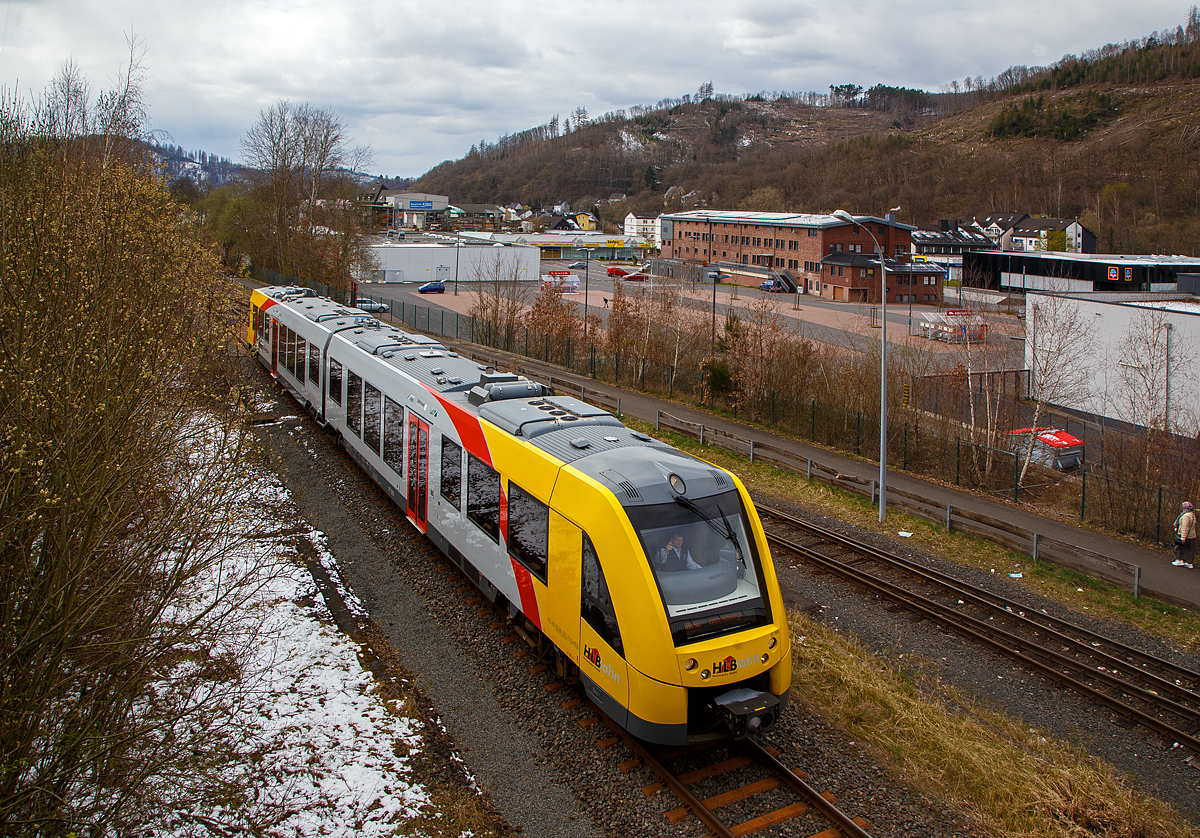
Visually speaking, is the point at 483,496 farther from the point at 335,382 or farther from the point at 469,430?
the point at 335,382

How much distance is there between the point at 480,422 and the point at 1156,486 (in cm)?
1705

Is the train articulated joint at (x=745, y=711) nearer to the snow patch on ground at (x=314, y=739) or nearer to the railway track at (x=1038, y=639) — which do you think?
the snow patch on ground at (x=314, y=739)

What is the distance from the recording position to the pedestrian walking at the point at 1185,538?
16594 mm

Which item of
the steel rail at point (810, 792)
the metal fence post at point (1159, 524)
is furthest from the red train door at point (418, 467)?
the metal fence post at point (1159, 524)

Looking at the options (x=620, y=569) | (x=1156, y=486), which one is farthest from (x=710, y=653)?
(x=1156, y=486)

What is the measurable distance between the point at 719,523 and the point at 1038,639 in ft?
23.6

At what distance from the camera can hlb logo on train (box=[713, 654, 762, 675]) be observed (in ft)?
25.5

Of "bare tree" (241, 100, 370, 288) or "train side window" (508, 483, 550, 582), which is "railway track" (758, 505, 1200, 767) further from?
"bare tree" (241, 100, 370, 288)

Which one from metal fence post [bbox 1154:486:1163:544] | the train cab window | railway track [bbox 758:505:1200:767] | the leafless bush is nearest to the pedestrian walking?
metal fence post [bbox 1154:486:1163:544]

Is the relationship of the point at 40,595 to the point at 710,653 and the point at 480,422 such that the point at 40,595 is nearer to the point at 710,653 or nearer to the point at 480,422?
the point at 710,653

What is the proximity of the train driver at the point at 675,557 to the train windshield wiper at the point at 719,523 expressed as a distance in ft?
1.11

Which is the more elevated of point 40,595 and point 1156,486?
point 40,595

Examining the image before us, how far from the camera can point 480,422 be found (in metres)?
11.2

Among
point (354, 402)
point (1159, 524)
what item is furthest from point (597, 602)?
point (1159, 524)
